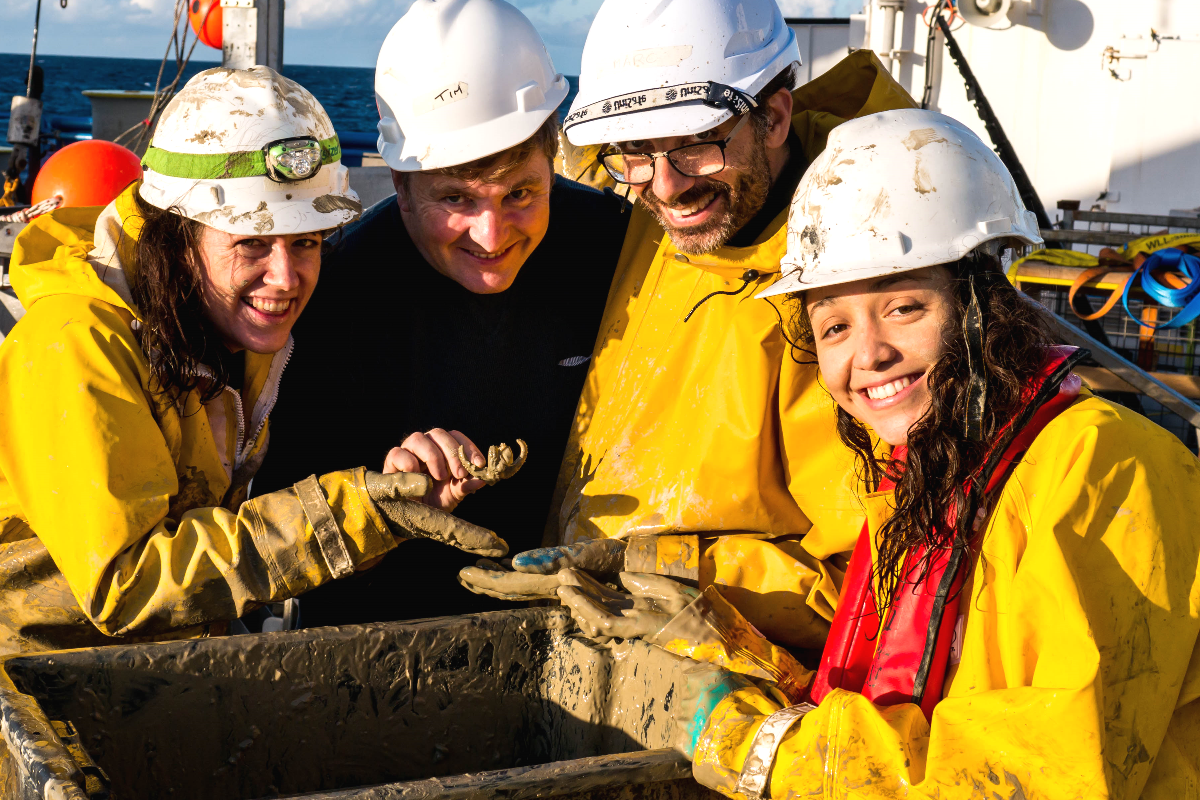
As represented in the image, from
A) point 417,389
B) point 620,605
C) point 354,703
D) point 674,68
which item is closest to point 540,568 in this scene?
point 620,605

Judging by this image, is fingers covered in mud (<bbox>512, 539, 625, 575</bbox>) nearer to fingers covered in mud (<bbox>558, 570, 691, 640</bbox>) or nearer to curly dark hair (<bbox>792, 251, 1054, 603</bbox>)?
fingers covered in mud (<bbox>558, 570, 691, 640</bbox>)

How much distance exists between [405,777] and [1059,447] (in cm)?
158

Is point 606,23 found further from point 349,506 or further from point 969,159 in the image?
point 349,506

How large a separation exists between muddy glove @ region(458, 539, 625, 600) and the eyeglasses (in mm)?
892

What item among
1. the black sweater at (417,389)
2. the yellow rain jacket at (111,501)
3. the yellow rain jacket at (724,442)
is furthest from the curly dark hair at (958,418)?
the black sweater at (417,389)

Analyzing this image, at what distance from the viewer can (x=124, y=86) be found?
2571 inches

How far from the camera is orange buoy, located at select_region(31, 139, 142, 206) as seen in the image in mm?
6090

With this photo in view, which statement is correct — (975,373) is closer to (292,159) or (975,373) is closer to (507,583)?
(507,583)

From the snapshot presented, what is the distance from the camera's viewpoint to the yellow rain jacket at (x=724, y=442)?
8.25 ft

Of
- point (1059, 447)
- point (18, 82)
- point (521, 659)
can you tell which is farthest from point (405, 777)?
point (18, 82)

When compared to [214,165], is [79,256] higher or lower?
lower

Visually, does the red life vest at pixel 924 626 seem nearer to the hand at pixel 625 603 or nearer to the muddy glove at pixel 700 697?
the muddy glove at pixel 700 697

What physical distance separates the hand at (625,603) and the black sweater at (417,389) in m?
0.60

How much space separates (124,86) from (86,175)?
66553 mm
